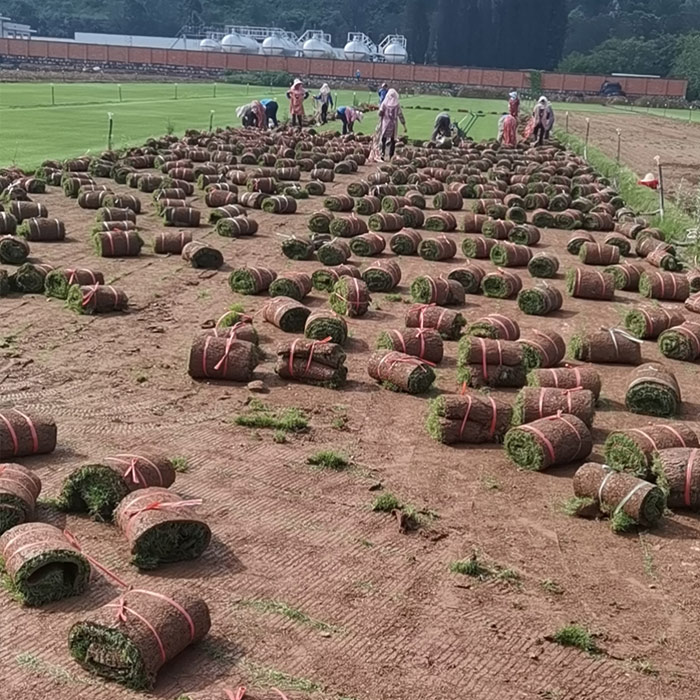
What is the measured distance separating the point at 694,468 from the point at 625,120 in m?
74.0

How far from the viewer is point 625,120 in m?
79.3

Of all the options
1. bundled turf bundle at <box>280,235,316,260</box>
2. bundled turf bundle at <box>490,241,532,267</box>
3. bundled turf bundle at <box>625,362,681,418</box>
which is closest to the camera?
bundled turf bundle at <box>625,362,681,418</box>

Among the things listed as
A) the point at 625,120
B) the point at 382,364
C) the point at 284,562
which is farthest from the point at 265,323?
the point at 625,120

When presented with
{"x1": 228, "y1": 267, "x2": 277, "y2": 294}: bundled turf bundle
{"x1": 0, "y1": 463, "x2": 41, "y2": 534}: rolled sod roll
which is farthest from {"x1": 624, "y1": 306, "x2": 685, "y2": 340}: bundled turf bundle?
{"x1": 0, "y1": 463, "x2": 41, "y2": 534}: rolled sod roll

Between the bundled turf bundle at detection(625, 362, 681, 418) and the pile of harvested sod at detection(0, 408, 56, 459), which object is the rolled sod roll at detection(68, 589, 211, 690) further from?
the bundled turf bundle at detection(625, 362, 681, 418)

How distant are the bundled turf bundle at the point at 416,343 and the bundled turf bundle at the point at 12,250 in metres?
8.07

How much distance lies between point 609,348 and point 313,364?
14.8ft

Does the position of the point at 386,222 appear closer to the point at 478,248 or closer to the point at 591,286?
the point at 478,248

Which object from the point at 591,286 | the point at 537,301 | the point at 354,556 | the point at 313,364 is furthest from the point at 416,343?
the point at 591,286

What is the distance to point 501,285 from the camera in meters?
18.7

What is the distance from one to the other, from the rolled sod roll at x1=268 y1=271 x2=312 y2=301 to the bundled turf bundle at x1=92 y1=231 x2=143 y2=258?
14.8 ft

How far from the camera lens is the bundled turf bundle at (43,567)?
7.77m

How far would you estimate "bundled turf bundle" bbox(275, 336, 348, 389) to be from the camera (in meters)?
13.2

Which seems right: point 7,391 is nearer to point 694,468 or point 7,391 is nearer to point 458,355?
point 458,355
